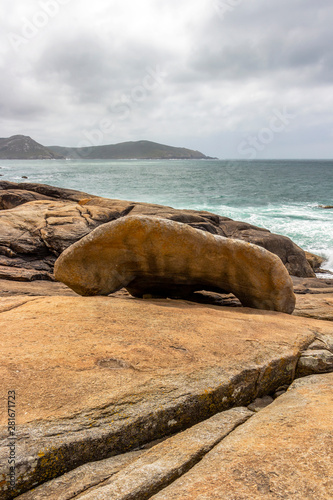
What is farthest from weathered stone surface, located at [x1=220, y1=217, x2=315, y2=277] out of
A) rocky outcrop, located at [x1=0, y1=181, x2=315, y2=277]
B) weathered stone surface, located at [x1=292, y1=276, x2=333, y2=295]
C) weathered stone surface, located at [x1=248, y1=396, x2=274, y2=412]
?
weathered stone surface, located at [x1=248, y1=396, x2=274, y2=412]

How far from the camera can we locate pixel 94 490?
2107mm

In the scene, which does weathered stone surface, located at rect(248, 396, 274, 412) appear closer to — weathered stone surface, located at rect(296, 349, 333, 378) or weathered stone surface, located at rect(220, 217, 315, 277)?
weathered stone surface, located at rect(296, 349, 333, 378)

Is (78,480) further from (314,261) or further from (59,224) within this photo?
(314,261)

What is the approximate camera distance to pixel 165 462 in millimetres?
2322

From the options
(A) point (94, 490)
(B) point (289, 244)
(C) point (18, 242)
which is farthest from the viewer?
(B) point (289, 244)

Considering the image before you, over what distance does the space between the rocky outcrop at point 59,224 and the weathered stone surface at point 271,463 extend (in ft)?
25.4

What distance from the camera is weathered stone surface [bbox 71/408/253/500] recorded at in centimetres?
207

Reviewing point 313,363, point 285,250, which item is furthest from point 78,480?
point 285,250

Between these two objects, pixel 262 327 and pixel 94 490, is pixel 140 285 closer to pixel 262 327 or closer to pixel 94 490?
pixel 262 327

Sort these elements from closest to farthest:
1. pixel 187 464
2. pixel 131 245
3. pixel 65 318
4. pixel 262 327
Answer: pixel 187 464, pixel 65 318, pixel 262 327, pixel 131 245

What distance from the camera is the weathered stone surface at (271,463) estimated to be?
6.11 ft

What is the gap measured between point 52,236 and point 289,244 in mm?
9130

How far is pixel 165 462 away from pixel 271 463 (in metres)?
0.73

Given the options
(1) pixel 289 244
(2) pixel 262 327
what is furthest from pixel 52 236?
(1) pixel 289 244
